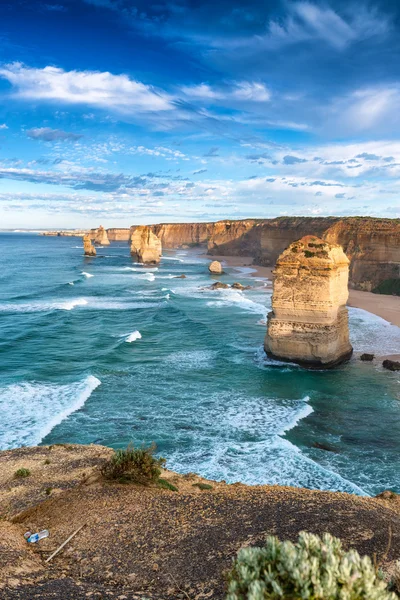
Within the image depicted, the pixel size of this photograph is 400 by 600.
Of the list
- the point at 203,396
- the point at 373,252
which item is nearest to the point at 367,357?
the point at 203,396

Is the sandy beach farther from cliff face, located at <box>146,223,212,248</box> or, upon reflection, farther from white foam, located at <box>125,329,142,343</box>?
cliff face, located at <box>146,223,212,248</box>

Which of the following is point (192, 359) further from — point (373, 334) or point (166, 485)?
point (166, 485)

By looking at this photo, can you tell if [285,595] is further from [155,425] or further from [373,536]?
[155,425]

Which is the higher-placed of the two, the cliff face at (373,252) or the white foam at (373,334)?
the cliff face at (373,252)

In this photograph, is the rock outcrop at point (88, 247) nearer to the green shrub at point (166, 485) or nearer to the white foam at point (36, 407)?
the white foam at point (36, 407)

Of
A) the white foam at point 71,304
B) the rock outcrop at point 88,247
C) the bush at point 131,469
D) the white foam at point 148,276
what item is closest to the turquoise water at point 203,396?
the white foam at point 71,304

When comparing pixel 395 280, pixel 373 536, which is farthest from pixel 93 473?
pixel 395 280
